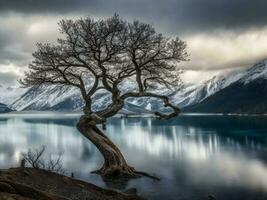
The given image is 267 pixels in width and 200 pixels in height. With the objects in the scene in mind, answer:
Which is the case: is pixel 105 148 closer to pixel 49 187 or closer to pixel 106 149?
pixel 106 149

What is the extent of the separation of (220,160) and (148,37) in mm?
35217

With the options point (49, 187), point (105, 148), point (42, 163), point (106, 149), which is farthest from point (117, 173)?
point (42, 163)

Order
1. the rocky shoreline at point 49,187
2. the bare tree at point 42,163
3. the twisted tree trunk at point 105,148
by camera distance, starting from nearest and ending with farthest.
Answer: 1. the rocky shoreline at point 49,187
2. the bare tree at point 42,163
3. the twisted tree trunk at point 105,148

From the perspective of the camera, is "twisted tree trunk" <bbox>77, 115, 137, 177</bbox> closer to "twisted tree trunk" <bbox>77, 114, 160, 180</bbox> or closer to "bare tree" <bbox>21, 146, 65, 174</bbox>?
"twisted tree trunk" <bbox>77, 114, 160, 180</bbox>

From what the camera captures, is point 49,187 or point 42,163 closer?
point 49,187

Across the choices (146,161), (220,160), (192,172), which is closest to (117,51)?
(192,172)

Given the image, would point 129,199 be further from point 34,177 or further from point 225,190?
point 225,190

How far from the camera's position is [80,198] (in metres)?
19.2

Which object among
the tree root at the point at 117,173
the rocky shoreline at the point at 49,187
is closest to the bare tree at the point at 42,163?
the tree root at the point at 117,173

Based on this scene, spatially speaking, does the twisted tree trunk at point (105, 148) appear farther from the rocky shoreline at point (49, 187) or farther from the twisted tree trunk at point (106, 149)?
the rocky shoreline at point (49, 187)

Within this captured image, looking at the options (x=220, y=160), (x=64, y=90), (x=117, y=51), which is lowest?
(x=220, y=160)

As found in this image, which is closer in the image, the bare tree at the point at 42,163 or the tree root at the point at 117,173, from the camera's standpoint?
the bare tree at the point at 42,163

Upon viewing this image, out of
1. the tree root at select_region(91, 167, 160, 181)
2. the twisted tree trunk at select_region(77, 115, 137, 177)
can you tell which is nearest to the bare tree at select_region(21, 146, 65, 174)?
the twisted tree trunk at select_region(77, 115, 137, 177)

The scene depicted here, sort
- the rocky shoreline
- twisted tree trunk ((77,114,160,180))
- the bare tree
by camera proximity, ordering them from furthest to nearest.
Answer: twisted tree trunk ((77,114,160,180)) < the bare tree < the rocky shoreline
